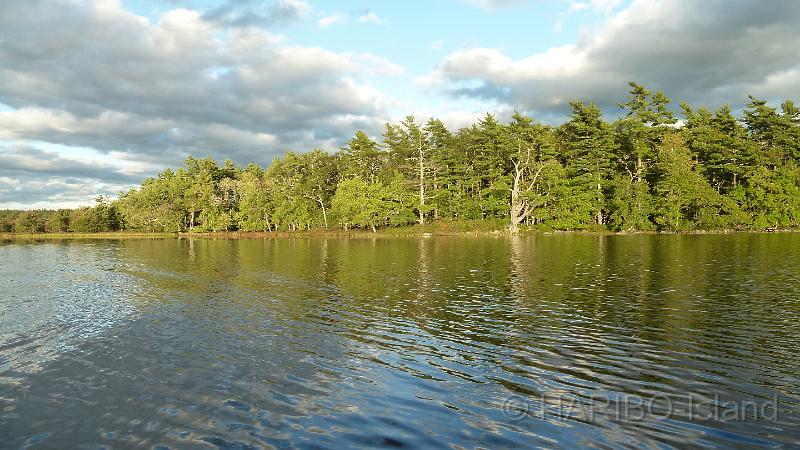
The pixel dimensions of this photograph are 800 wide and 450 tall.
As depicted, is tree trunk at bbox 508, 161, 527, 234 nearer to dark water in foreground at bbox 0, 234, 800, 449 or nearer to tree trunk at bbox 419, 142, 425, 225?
tree trunk at bbox 419, 142, 425, 225

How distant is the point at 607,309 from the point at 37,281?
3385 centimetres

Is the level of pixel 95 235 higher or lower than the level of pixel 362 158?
lower

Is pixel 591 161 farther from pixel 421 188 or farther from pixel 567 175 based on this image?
pixel 421 188

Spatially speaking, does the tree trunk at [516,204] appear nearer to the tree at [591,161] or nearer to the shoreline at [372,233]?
the shoreline at [372,233]

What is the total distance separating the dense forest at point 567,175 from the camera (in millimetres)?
78688

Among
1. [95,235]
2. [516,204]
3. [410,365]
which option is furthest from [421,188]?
[95,235]

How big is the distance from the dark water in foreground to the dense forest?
5873 cm

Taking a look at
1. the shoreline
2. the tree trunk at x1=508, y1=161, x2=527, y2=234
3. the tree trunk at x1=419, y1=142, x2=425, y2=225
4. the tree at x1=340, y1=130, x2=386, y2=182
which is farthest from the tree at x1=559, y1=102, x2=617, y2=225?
the tree at x1=340, y1=130, x2=386, y2=182

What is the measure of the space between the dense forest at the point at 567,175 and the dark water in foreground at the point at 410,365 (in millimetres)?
58731

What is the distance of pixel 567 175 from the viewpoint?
3472 inches

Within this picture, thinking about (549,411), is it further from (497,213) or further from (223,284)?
(497,213)

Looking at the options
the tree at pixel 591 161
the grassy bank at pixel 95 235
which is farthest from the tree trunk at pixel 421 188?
the grassy bank at pixel 95 235

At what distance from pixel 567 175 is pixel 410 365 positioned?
82.6 meters

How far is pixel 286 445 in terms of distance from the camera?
8.36 meters
